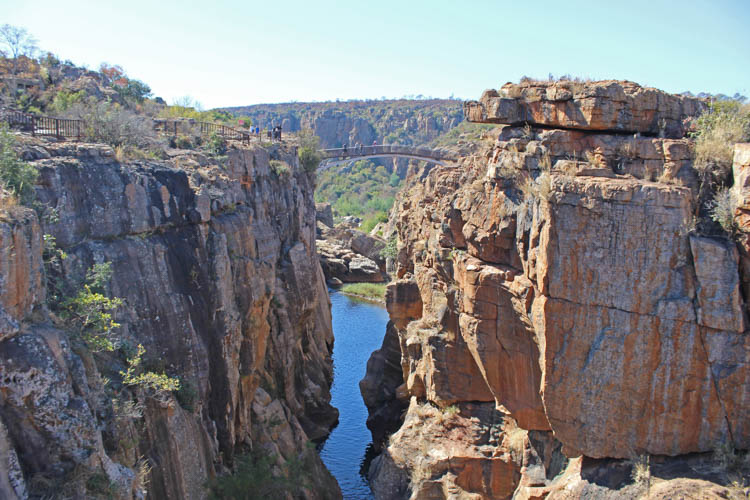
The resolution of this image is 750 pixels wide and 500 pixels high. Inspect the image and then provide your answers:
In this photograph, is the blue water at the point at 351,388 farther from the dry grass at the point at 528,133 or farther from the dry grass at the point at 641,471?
the dry grass at the point at 528,133

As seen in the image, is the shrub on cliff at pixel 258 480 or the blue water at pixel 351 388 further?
the blue water at pixel 351 388

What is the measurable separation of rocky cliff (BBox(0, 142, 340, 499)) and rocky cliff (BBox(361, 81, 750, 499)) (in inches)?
252

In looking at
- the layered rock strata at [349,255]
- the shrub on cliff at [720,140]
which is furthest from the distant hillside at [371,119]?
the shrub on cliff at [720,140]

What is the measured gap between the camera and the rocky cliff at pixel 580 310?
14844 millimetres

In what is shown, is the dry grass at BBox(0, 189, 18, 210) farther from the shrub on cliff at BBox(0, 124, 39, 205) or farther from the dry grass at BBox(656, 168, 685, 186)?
the dry grass at BBox(656, 168, 685, 186)

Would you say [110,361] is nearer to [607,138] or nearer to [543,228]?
[543,228]

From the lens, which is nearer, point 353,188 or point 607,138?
point 607,138

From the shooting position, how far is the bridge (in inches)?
1695

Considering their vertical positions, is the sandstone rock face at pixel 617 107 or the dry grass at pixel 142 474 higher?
the sandstone rock face at pixel 617 107

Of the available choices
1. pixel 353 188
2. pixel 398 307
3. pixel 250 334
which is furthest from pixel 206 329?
pixel 353 188

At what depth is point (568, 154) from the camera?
17.5 m

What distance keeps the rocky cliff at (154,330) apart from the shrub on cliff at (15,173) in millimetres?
751

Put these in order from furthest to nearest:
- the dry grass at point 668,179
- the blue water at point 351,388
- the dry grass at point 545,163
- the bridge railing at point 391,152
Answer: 1. the bridge railing at point 391,152
2. the blue water at point 351,388
3. the dry grass at point 545,163
4. the dry grass at point 668,179

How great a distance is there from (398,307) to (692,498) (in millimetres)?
13986
